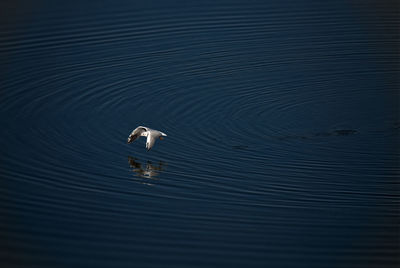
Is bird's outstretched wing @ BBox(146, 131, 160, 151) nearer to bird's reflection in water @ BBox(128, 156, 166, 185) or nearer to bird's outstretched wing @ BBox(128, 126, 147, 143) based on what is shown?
bird's outstretched wing @ BBox(128, 126, 147, 143)

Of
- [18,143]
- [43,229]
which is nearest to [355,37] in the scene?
[18,143]

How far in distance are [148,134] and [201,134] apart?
1.53m

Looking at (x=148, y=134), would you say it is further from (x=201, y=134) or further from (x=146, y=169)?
(x=201, y=134)

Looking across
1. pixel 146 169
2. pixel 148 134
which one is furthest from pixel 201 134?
pixel 146 169

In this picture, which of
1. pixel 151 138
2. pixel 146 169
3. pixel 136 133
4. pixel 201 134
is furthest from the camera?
pixel 201 134

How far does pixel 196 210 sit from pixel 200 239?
1.17 m

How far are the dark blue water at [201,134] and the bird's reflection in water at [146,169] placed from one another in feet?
0.20

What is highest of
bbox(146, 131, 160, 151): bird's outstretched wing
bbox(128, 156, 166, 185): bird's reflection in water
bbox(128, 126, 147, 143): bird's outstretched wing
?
bbox(128, 126, 147, 143): bird's outstretched wing

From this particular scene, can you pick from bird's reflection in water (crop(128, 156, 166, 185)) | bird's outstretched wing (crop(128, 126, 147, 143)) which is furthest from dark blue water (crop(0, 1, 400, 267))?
bird's outstretched wing (crop(128, 126, 147, 143))

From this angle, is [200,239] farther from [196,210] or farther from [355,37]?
[355,37]

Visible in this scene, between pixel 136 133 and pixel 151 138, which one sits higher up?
pixel 136 133

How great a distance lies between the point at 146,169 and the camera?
1483 cm

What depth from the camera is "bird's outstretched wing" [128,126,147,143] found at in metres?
15.5

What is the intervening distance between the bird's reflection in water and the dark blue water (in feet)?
0.20
